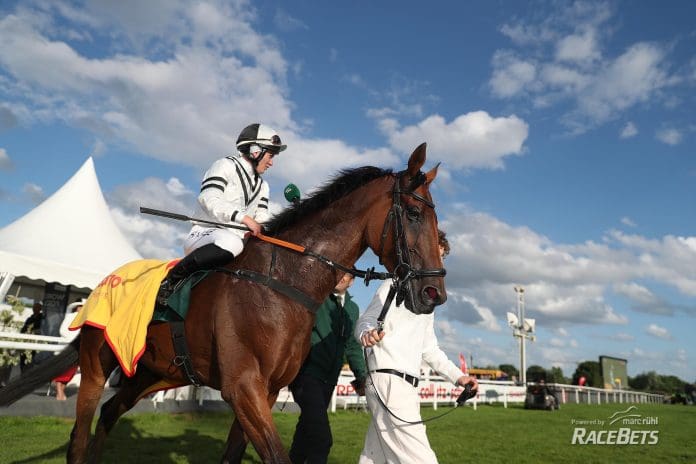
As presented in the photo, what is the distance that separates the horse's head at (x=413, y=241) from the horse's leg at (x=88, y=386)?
268 centimetres

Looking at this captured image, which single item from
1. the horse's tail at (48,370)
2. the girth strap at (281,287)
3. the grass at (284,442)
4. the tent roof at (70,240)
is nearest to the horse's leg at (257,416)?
the girth strap at (281,287)

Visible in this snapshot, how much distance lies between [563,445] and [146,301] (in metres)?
8.91

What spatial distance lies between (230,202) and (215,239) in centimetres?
35

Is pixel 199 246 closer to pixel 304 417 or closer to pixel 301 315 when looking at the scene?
pixel 301 315

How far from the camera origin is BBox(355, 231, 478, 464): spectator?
352cm

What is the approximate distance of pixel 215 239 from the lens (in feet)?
12.5

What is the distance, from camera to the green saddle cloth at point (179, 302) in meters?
3.82

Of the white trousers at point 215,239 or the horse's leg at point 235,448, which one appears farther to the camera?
the horse's leg at point 235,448

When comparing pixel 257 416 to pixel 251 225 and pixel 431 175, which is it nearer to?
pixel 251 225

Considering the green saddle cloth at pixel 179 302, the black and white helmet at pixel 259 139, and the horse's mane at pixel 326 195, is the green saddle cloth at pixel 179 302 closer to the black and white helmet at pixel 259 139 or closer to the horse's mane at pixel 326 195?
the horse's mane at pixel 326 195

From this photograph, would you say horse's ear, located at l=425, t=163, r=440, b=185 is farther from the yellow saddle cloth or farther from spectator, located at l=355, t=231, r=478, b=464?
the yellow saddle cloth

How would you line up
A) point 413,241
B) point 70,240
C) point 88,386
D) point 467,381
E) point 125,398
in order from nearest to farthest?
1. point 413,241
2. point 467,381
3. point 88,386
4. point 125,398
5. point 70,240

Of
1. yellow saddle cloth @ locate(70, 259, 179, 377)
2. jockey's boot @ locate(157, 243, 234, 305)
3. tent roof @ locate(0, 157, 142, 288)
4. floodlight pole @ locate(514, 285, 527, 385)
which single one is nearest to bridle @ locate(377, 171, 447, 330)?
jockey's boot @ locate(157, 243, 234, 305)

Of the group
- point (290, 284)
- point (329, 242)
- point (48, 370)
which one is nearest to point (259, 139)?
point (329, 242)
